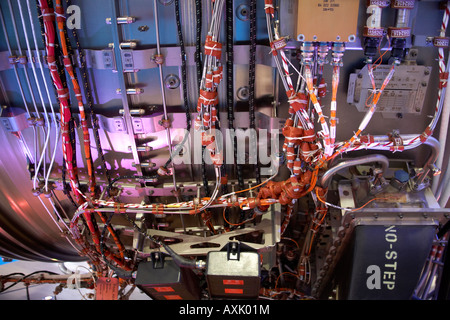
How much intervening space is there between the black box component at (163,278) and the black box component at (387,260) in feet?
4.35

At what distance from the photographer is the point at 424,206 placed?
2.72m

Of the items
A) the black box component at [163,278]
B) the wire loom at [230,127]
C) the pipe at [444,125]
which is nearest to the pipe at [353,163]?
the wire loom at [230,127]

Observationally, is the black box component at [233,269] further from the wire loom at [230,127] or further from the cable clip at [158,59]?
the cable clip at [158,59]

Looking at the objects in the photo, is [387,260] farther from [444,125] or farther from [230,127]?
[230,127]

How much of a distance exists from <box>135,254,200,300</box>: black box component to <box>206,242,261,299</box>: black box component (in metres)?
0.23

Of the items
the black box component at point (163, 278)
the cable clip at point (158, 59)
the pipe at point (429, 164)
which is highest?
the cable clip at point (158, 59)

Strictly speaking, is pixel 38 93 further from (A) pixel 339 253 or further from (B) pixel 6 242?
(A) pixel 339 253

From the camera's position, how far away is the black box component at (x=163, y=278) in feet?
9.17

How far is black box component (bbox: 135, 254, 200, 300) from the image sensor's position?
9.17ft

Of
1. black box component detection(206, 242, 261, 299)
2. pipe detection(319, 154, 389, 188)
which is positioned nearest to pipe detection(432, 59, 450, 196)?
pipe detection(319, 154, 389, 188)

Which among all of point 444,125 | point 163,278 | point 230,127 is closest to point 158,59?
point 230,127

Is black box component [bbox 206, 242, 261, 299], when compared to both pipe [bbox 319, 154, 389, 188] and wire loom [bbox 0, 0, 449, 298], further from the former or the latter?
pipe [bbox 319, 154, 389, 188]

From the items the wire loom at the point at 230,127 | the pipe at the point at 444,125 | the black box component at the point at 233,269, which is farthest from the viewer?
the black box component at the point at 233,269

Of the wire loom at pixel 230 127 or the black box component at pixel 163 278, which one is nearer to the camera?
the wire loom at pixel 230 127
